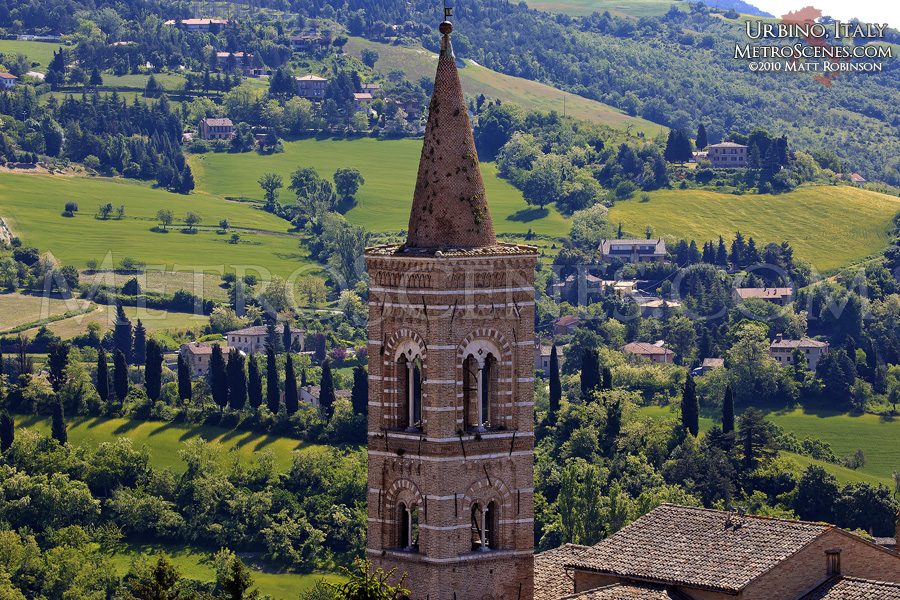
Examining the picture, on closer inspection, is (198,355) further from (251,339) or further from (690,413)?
(690,413)

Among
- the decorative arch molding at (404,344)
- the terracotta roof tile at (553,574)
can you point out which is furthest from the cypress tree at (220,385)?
the decorative arch molding at (404,344)

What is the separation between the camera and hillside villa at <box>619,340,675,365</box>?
588ft

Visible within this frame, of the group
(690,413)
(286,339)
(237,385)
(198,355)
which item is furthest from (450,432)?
(286,339)

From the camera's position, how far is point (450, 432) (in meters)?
46.7

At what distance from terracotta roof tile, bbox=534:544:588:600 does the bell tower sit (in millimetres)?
3733

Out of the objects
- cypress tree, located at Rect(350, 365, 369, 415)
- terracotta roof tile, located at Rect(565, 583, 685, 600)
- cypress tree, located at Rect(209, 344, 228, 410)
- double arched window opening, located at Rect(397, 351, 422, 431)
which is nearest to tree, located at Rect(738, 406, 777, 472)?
cypress tree, located at Rect(350, 365, 369, 415)

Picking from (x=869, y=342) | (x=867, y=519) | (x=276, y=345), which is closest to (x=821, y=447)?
(x=867, y=519)

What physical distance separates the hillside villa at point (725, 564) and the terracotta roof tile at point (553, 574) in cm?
4

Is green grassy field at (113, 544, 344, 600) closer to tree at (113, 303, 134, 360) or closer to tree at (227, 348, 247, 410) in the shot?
tree at (227, 348, 247, 410)

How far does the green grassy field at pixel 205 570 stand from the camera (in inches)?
4038

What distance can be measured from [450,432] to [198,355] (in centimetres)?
12531

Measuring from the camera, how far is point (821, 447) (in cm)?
13175

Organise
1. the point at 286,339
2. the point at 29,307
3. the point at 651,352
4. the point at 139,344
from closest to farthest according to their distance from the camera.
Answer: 1. the point at 139,344
2. the point at 651,352
3. the point at 286,339
4. the point at 29,307

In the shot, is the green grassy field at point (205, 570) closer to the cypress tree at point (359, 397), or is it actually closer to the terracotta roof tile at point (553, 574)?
the cypress tree at point (359, 397)
